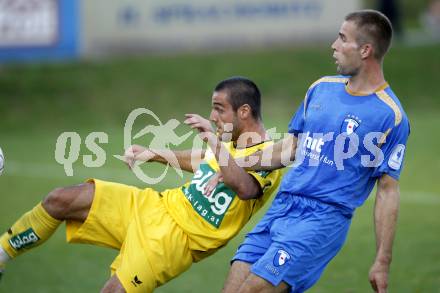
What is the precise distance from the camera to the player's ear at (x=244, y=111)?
671 cm

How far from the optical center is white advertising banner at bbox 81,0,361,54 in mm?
23594

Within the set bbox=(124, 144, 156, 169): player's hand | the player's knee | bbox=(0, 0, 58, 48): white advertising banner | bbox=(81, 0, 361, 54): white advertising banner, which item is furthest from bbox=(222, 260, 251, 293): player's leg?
bbox=(81, 0, 361, 54): white advertising banner

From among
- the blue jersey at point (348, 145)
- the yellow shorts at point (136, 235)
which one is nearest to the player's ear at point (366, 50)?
the blue jersey at point (348, 145)

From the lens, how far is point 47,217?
6609 mm

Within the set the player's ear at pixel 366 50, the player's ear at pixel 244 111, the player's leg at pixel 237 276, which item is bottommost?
the player's leg at pixel 237 276

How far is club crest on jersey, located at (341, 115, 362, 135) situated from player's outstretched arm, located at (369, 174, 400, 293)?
0.37 meters

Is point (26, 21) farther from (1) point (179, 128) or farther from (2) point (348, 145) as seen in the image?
(2) point (348, 145)

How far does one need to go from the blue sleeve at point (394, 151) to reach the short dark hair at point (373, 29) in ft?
1.69

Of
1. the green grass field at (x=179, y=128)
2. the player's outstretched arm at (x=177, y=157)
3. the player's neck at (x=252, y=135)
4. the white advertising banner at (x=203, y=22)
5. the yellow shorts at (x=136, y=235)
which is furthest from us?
the white advertising banner at (x=203, y=22)

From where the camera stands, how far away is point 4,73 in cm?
2244

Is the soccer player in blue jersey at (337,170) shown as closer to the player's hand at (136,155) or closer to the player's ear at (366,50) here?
the player's ear at (366,50)

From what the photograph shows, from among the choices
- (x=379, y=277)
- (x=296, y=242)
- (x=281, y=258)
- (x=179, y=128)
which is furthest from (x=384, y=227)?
(x=179, y=128)

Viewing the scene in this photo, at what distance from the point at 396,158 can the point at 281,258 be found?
3.25 ft

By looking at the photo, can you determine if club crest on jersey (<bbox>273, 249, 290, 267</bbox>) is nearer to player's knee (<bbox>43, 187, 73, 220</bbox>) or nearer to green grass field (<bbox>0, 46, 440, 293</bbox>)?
player's knee (<bbox>43, 187, 73, 220</bbox>)
